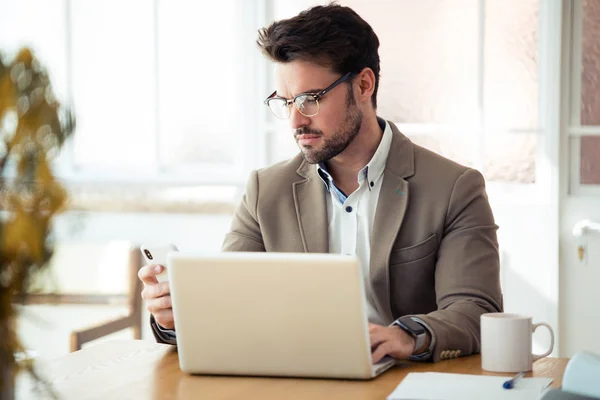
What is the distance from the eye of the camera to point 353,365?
147cm

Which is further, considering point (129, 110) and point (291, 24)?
point (129, 110)

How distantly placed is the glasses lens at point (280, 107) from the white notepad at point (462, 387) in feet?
2.82

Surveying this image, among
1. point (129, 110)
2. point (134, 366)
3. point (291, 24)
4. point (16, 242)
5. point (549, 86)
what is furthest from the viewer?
point (129, 110)

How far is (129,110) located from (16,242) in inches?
123

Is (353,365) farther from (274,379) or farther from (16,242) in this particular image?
(16,242)

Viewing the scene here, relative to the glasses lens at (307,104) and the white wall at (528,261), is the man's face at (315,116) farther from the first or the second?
the white wall at (528,261)

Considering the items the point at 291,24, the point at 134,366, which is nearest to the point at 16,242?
the point at 134,366

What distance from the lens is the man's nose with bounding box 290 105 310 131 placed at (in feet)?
7.00

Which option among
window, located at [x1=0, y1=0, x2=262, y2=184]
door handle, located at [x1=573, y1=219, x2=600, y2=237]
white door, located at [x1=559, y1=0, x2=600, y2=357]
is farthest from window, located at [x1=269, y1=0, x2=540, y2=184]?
window, located at [x1=0, y1=0, x2=262, y2=184]

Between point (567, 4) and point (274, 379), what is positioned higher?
point (567, 4)

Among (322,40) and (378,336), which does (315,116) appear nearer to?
(322,40)

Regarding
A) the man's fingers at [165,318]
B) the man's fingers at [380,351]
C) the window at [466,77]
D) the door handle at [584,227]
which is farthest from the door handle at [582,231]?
the man's fingers at [165,318]

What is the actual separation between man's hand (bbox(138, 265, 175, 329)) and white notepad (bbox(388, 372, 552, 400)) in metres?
0.49

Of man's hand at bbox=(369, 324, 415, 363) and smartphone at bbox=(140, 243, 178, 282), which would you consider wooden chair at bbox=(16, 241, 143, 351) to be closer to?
smartphone at bbox=(140, 243, 178, 282)
